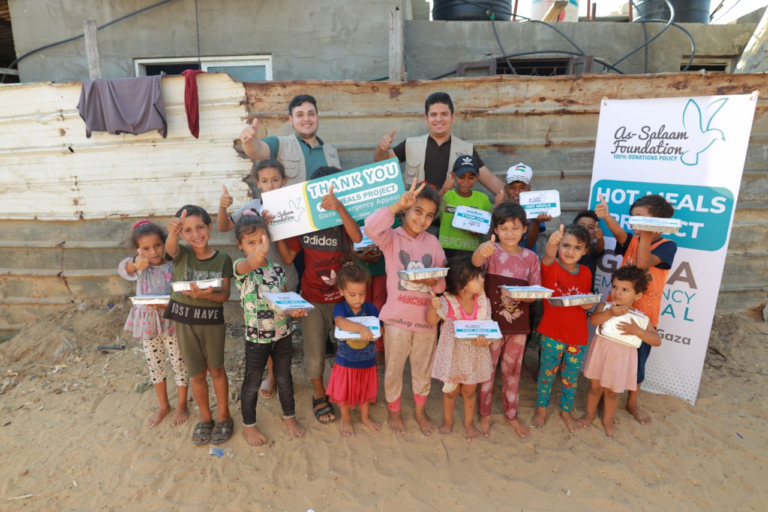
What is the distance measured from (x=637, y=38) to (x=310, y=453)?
6.80m

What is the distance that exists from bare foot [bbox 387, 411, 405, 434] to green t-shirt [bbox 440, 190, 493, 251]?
1370mm

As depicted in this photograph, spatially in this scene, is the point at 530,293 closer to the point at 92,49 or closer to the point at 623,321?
the point at 623,321

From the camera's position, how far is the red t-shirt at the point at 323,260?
3025 mm

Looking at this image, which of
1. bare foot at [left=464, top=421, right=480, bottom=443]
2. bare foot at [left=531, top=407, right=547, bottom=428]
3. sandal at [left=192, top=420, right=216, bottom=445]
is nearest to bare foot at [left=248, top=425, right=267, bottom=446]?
sandal at [left=192, top=420, right=216, bottom=445]

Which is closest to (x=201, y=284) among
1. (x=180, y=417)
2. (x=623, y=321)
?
(x=180, y=417)

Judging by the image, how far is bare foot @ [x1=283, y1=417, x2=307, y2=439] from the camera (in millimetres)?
3000

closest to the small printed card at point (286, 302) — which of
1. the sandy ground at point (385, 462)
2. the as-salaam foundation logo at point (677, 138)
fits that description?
the sandy ground at point (385, 462)

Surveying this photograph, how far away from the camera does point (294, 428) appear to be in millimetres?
3023

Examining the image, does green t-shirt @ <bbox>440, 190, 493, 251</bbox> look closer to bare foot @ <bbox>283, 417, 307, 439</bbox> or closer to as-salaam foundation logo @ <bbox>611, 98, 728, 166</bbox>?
as-salaam foundation logo @ <bbox>611, 98, 728, 166</bbox>

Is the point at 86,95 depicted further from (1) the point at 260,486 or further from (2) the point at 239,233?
(1) the point at 260,486

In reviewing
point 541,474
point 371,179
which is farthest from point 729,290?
point 371,179

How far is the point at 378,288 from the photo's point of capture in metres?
3.40

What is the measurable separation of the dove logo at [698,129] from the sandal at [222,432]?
4.14 m

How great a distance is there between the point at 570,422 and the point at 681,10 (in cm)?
758
